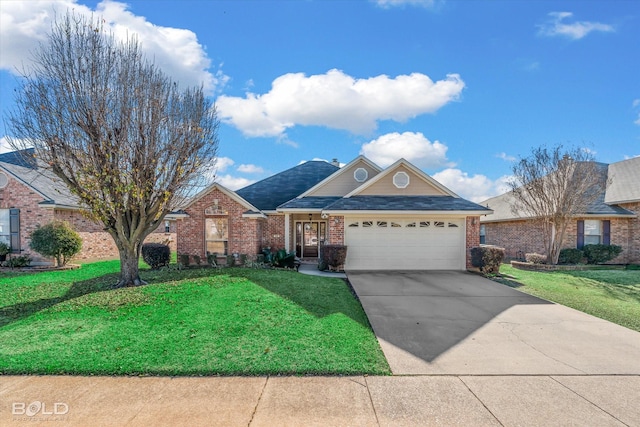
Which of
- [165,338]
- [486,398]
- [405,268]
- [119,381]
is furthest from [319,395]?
[405,268]

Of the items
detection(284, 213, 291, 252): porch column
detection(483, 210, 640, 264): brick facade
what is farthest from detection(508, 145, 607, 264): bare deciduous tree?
detection(284, 213, 291, 252): porch column

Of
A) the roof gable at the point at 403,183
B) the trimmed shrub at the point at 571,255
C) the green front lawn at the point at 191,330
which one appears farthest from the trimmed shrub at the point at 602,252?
the green front lawn at the point at 191,330

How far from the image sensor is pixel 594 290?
10.5 meters

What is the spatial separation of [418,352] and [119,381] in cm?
433

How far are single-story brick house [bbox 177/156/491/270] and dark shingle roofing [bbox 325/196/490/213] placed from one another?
38 millimetres

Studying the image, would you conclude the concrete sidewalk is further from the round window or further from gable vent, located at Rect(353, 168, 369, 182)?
the round window

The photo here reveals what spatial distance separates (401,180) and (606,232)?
11.5 metres

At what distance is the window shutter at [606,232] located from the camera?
16906mm

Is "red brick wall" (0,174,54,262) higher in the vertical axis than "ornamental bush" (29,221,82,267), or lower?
higher

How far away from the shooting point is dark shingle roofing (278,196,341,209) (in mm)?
15805

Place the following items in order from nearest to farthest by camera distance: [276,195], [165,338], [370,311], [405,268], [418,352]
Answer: [418,352], [165,338], [370,311], [405,268], [276,195]

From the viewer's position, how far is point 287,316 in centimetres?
675

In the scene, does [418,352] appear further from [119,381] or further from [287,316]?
[119,381]

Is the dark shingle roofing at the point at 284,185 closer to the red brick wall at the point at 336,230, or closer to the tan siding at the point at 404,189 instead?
the red brick wall at the point at 336,230
